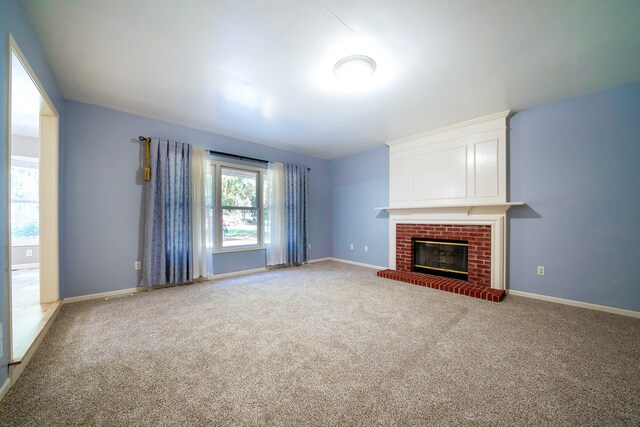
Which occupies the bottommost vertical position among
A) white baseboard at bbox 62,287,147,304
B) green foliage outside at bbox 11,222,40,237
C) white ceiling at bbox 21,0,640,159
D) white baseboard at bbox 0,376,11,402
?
white baseboard at bbox 62,287,147,304

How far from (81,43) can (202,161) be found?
1.95 m

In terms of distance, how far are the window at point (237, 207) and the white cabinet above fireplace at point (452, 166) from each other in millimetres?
2626

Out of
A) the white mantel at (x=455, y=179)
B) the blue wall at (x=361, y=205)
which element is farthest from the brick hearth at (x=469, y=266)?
the blue wall at (x=361, y=205)

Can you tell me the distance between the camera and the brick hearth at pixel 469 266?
10.5 feet

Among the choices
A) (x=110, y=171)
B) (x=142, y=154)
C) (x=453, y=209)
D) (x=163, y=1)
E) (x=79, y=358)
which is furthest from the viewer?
(x=453, y=209)

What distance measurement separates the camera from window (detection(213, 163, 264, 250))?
4.14 metres

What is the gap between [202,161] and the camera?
384cm

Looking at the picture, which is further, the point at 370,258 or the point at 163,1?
the point at 370,258

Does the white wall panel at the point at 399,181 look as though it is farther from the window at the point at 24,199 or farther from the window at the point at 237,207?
the window at the point at 24,199

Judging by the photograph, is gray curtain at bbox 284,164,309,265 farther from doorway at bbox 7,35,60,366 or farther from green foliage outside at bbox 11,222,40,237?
green foliage outside at bbox 11,222,40,237

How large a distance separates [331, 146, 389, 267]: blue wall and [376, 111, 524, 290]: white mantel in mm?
303

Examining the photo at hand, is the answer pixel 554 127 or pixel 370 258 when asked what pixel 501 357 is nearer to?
pixel 554 127

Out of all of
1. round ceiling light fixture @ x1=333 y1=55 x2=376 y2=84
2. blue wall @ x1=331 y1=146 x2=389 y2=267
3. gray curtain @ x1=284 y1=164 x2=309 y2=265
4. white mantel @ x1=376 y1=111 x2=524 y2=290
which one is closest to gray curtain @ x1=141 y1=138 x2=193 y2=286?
gray curtain @ x1=284 y1=164 x2=309 y2=265

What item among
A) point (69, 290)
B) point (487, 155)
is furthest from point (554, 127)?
point (69, 290)
